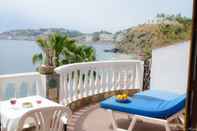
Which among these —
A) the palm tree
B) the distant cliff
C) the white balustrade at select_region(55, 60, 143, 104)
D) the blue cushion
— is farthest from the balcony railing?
the distant cliff

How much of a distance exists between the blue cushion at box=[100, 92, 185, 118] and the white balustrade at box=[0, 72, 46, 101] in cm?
120

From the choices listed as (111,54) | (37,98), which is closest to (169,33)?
(111,54)

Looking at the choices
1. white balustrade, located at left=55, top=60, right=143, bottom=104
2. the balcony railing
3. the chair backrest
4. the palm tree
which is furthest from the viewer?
the palm tree

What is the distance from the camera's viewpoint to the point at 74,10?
11016 millimetres

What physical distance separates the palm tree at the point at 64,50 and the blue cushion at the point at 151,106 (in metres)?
4.96

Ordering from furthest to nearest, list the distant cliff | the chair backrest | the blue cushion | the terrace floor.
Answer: the distant cliff → the terrace floor → the blue cushion → the chair backrest

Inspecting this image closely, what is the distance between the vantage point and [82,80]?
A: 19.3ft

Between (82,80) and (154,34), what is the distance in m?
4.89

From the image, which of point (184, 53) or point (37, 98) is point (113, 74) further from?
point (37, 98)

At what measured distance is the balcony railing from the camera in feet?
14.4

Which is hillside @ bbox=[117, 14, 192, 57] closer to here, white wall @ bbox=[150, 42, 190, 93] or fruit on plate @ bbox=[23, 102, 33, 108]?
white wall @ bbox=[150, 42, 190, 93]

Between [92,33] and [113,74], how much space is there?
4873 mm

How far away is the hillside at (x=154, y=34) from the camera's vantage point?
9.34 meters

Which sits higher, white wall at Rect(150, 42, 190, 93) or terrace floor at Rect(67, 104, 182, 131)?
white wall at Rect(150, 42, 190, 93)
